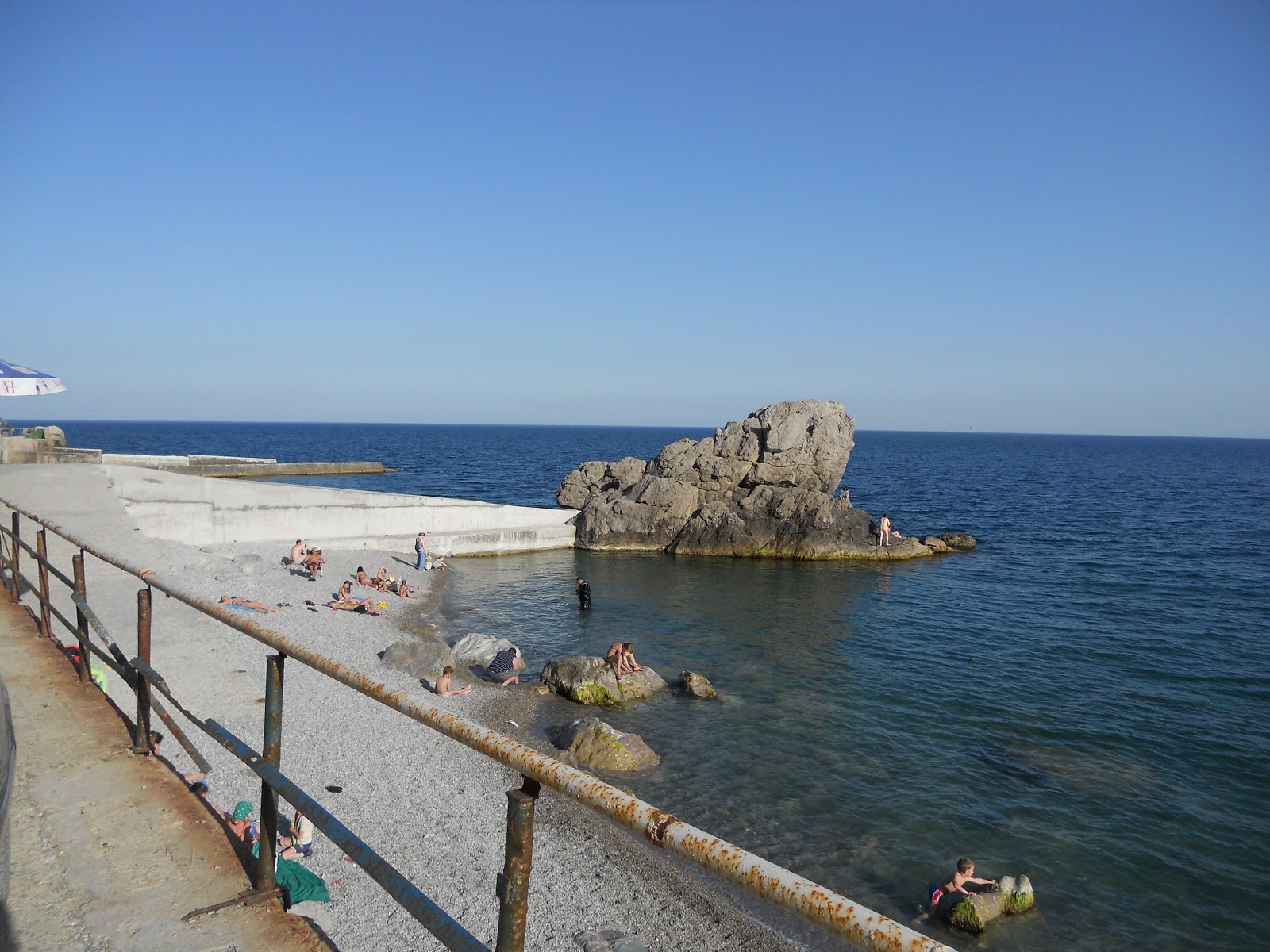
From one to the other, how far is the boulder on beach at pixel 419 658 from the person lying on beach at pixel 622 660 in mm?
3715

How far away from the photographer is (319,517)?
3067cm

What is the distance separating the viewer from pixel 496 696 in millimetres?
17562

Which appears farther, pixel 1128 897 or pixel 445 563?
pixel 445 563

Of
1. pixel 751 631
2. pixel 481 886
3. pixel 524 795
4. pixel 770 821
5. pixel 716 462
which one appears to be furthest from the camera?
pixel 716 462

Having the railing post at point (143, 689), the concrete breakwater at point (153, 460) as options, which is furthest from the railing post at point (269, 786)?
the concrete breakwater at point (153, 460)

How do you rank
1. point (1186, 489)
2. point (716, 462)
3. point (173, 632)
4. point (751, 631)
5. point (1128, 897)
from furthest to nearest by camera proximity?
point (1186, 489)
point (716, 462)
point (751, 631)
point (173, 632)
point (1128, 897)

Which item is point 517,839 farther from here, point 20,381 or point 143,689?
point 20,381

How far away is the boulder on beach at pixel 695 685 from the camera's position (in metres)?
18.2

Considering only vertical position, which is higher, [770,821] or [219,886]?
[219,886]

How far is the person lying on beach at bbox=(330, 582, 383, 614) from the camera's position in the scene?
23.0 metres

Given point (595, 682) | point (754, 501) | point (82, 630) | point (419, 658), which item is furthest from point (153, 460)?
point (82, 630)

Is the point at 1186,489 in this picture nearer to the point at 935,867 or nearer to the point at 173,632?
the point at 935,867

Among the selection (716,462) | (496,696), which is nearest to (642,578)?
(716,462)

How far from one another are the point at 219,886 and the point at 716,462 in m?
38.8
